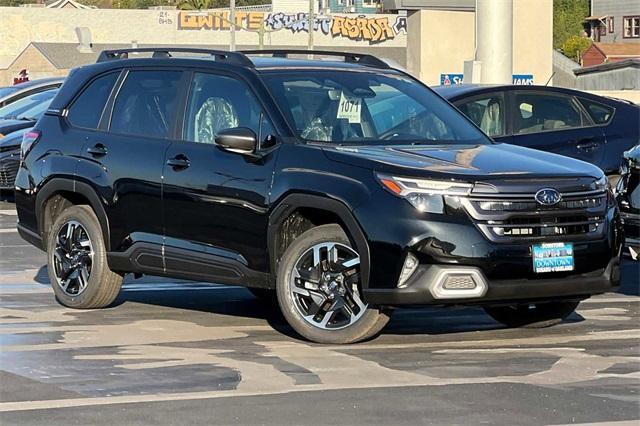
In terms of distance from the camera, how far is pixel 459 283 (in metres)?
8.33

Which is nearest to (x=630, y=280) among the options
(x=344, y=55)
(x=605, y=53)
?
(x=344, y=55)

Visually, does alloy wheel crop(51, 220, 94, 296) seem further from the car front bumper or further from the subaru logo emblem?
the subaru logo emblem

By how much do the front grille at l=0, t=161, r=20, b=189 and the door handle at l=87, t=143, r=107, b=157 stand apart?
9.75 m

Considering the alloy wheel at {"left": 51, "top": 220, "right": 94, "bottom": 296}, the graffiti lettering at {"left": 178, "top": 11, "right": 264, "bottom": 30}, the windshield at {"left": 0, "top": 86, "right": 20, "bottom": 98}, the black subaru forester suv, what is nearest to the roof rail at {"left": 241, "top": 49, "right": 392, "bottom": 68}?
the black subaru forester suv

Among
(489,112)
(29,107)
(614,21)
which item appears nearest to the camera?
(489,112)

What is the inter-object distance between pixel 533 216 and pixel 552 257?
0.27 meters

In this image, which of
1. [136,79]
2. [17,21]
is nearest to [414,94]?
[136,79]

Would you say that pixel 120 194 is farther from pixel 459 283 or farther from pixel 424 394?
pixel 424 394

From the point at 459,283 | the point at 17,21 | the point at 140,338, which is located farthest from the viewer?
the point at 17,21

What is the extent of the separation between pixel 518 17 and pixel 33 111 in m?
18.4

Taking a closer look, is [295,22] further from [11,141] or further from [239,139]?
[239,139]

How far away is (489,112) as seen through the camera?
14.2 m

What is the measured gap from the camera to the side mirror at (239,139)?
9078 millimetres

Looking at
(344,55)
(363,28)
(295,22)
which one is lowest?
(344,55)
